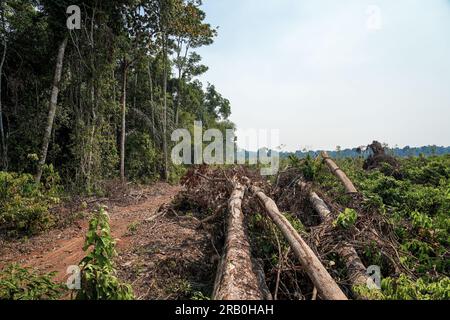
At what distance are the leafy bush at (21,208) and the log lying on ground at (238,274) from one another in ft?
14.8

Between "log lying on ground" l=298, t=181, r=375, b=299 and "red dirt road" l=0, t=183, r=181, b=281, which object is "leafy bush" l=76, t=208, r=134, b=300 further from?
"log lying on ground" l=298, t=181, r=375, b=299

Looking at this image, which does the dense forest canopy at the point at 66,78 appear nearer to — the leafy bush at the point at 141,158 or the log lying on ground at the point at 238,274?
the leafy bush at the point at 141,158

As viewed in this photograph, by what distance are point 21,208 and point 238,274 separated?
18.2ft

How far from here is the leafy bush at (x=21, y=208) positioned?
20.8ft

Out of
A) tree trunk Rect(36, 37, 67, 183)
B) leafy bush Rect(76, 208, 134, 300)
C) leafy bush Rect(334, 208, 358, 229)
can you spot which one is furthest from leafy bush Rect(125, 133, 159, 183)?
leafy bush Rect(76, 208, 134, 300)

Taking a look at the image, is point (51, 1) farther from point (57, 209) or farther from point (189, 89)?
point (189, 89)

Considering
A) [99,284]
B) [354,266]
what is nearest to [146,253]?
[99,284]

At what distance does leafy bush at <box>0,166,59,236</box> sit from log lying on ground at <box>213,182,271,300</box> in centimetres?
451

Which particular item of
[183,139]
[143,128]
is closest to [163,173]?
[143,128]

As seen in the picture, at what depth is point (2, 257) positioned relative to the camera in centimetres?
548

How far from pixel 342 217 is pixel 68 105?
31.5 ft

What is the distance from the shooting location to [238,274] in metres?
3.33

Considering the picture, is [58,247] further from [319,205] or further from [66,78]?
[66,78]

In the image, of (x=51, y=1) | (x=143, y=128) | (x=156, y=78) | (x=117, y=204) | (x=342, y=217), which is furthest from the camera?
(x=156, y=78)
